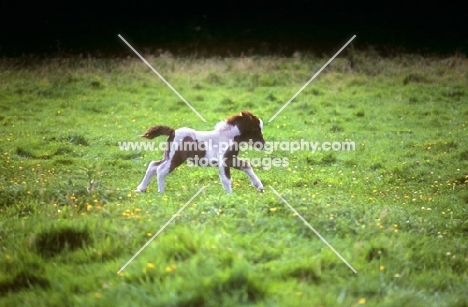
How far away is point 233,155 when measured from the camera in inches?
346

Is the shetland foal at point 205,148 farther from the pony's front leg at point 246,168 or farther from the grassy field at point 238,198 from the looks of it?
the grassy field at point 238,198

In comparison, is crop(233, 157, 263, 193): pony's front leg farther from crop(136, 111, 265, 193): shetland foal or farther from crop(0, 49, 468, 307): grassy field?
crop(0, 49, 468, 307): grassy field

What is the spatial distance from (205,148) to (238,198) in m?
1.46

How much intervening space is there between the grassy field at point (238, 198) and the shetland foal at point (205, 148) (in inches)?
15.2

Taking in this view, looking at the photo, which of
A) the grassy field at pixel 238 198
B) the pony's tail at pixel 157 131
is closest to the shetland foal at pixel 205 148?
the pony's tail at pixel 157 131

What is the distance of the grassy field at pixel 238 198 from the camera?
17.4ft

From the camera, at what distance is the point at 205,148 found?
8.74m

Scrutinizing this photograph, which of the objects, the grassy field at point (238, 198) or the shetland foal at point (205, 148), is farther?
the shetland foal at point (205, 148)

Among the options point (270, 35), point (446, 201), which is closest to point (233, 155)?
point (446, 201)

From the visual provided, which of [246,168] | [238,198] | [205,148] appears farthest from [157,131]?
[238,198]

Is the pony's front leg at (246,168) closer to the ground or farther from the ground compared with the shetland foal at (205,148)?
closer to the ground

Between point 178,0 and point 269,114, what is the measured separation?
12.9 meters

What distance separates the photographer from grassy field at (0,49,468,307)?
5305mm

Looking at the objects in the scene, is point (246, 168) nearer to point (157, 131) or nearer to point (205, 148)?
point (205, 148)
